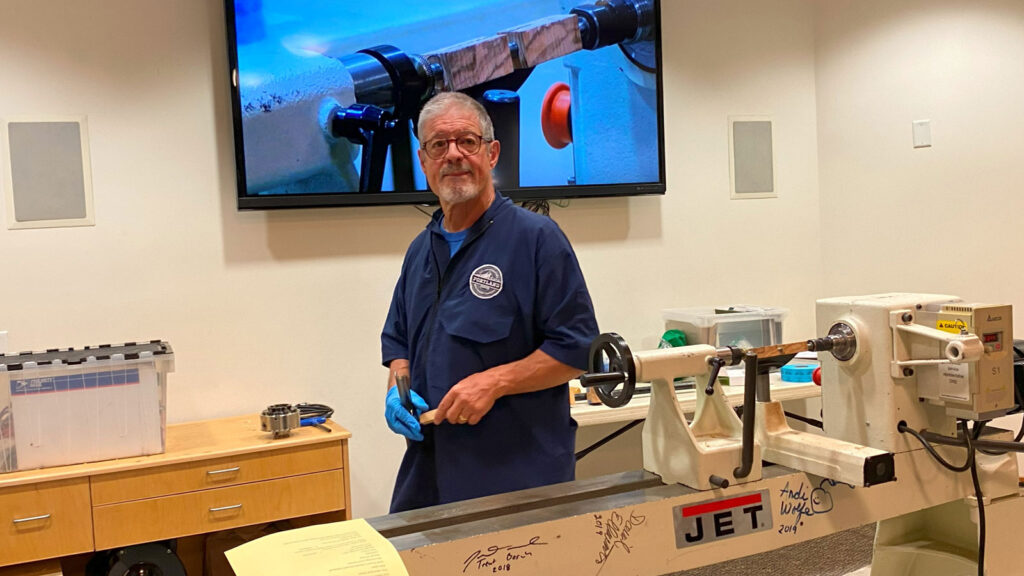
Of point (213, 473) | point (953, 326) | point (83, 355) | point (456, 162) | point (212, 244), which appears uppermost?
point (456, 162)

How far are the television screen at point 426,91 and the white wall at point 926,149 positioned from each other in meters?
1.02

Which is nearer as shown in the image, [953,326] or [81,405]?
[953,326]

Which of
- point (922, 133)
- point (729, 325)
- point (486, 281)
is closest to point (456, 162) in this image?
point (486, 281)

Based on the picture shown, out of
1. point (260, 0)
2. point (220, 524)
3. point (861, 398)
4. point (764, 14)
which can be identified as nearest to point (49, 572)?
point (220, 524)

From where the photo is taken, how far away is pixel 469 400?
2039 mm

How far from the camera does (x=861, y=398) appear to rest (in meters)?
1.52

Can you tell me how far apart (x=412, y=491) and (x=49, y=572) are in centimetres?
126

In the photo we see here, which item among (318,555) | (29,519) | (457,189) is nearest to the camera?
(318,555)

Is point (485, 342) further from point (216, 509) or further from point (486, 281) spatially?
point (216, 509)

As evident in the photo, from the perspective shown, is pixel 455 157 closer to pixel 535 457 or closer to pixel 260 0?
pixel 535 457

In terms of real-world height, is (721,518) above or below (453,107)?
below

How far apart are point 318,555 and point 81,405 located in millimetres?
1859

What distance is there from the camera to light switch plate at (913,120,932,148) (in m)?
4.00
